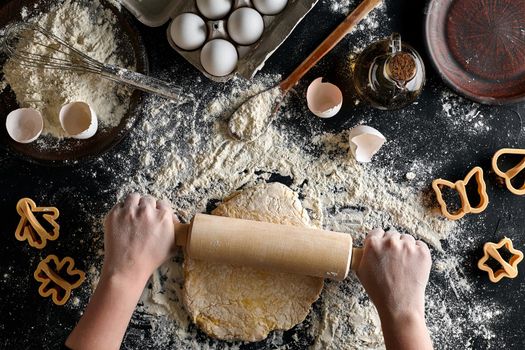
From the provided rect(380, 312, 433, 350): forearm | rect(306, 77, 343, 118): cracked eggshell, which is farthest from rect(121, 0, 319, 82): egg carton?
rect(380, 312, 433, 350): forearm

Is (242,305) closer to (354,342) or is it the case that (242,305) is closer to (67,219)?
(354,342)

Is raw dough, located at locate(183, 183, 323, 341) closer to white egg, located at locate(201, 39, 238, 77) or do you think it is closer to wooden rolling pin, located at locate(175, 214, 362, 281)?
wooden rolling pin, located at locate(175, 214, 362, 281)

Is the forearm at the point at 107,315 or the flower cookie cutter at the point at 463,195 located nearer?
the forearm at the point at 107,315

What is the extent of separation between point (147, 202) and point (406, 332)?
0.59 meters

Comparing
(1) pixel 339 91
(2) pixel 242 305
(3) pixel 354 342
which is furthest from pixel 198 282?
(1) pixel 339 91

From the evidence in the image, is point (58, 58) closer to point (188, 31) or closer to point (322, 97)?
point (188, 31)

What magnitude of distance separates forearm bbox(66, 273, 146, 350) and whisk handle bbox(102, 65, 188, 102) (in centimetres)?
39

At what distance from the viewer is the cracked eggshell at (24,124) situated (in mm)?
1304

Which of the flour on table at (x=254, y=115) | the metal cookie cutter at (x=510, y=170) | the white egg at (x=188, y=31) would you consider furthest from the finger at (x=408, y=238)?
the white egg at (x=188, y=31)

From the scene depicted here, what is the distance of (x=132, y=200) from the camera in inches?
51.3

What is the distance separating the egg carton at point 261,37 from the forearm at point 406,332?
1.92 feet

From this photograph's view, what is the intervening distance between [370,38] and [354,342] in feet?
2.17

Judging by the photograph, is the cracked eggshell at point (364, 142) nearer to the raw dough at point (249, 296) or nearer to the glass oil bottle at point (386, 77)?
the glass oil bottle at point (386, 77)

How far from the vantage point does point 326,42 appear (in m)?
1.31
